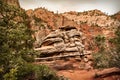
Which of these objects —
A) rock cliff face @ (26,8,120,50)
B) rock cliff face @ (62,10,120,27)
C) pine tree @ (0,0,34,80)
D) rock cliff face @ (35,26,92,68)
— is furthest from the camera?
rock cliff face @ (62,10,120,27)

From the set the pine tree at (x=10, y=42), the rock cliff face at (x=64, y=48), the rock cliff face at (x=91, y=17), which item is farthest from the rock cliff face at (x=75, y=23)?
the pine tree at (x=10, y=42)

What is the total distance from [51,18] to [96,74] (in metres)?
105

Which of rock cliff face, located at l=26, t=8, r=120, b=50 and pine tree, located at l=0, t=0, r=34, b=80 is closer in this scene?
pine tree, located at l=0, t=0, r=34, b=80

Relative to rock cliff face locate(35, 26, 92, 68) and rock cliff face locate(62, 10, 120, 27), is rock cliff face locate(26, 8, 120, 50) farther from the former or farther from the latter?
rock cliff face locate(35, 26, 92, 68)

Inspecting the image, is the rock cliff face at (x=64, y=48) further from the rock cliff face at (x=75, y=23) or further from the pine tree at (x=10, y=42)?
the rock cliff face at (x=75, y=23)

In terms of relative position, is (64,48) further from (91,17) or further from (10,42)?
(91,17)

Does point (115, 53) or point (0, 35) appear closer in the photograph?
point (0, 35)

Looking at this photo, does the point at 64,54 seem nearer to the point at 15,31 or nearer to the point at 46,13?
the point at 15,31

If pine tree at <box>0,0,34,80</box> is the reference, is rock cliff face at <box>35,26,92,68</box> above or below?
below

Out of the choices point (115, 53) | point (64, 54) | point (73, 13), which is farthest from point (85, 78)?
point (73, 13)

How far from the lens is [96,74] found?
2792 centimetres

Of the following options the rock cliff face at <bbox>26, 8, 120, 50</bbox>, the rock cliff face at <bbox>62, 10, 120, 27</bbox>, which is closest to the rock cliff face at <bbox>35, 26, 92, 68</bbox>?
the rock cliff face at <bbox>26, 8, 120, 50</bbox>

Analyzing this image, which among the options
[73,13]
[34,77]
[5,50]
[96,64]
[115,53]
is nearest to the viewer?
[5,50]

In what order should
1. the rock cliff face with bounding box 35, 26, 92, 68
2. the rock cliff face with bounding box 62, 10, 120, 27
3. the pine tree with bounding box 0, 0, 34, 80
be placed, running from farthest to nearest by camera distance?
1. the rock cliff face with bounding box 62, 10, 120, 27
2. the rock cliff face with bounding box 35, 26, 92, 68
3. the pine tree with bounding box 0, 0, 34, 80
